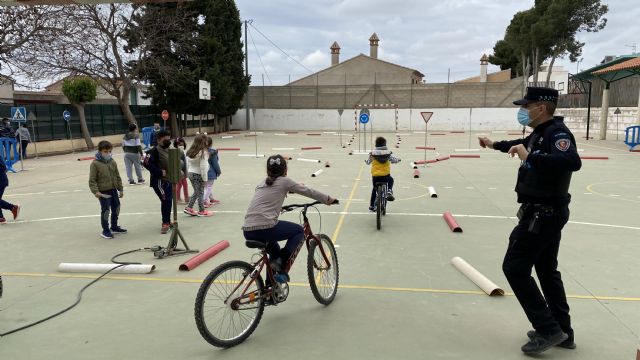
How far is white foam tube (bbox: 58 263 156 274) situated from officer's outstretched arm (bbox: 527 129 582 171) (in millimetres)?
4546

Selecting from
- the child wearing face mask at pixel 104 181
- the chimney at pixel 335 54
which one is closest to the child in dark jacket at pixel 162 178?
the child wearing face mask at pixel 104 181

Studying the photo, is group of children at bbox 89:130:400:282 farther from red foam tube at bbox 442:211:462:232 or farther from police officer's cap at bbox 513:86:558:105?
police officer's cap at bbox 513:86:558:105

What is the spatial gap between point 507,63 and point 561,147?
76.7 meters

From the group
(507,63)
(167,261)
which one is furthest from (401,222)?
(507,63)

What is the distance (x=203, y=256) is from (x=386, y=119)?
42774 millimetres

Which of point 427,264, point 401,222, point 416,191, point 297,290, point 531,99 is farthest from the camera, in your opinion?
point 416,191

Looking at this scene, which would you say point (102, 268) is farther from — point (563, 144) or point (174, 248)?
point (563, 144)

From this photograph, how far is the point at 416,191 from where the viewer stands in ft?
38.1

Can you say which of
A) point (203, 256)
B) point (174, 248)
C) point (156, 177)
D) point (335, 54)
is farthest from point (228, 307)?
point (335, 54)

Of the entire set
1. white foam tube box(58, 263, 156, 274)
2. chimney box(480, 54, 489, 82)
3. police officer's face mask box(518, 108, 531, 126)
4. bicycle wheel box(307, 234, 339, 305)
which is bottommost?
white foam tube box(58, 263, 156, 274)

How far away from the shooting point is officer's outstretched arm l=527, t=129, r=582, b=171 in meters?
3.40

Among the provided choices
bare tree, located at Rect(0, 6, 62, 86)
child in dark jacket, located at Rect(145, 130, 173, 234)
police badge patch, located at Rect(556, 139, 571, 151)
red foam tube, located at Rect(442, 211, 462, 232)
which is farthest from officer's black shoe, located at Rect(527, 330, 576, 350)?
bare tree, located at Rect(0, 6, 62, 86)

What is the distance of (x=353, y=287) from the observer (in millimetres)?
5266

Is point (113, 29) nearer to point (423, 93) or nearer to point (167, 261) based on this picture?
point (167, 261)
